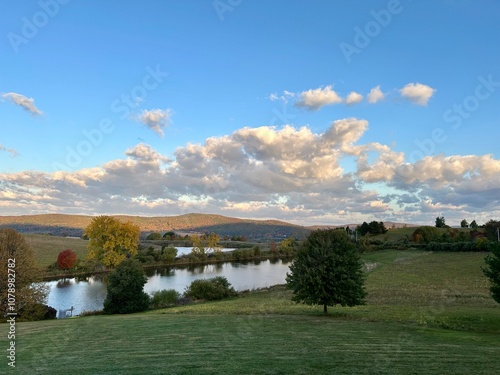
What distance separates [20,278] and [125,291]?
325 inches

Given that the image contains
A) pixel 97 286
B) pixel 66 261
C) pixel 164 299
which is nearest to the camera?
pixel 164 299

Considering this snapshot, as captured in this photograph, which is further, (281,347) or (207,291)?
(207,291)

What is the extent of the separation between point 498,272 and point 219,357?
1472 centimetres

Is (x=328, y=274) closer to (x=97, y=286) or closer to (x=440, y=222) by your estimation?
(x=97, y=286)

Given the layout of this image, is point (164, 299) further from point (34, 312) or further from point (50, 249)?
point (50, 249)

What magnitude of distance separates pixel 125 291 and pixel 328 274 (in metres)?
20.7

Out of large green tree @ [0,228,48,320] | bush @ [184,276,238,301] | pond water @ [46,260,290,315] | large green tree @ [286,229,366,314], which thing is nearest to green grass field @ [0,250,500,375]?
large green tree @ [286,229,366,314]

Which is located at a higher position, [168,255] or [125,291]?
[125,291]

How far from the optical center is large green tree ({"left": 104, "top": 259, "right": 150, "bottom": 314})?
32.6 meters

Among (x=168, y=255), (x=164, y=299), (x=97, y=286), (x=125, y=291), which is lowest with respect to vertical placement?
(x=97, y=286)

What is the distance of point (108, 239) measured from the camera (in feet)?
186

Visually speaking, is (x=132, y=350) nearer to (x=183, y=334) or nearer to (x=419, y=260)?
(x=183, y=334)

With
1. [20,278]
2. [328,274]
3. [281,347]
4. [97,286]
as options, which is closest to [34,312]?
[20,278]

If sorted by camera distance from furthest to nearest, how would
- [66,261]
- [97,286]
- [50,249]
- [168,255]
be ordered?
[168,255] < [50,249] < [66,261] < [97,286]
